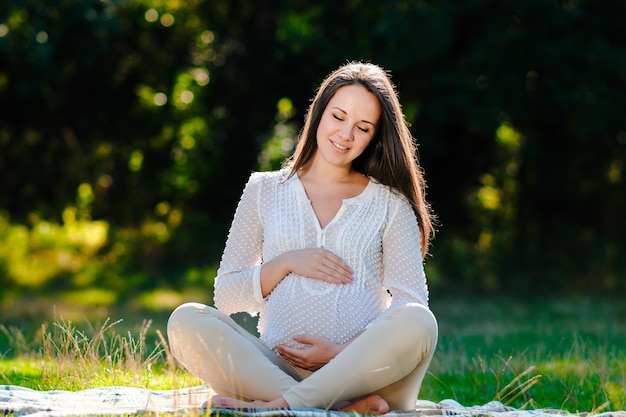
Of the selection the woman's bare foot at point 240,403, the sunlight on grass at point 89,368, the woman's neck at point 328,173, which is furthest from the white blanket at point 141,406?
the woman's neck at point 328,173

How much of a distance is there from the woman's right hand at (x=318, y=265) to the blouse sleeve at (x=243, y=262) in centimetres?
18

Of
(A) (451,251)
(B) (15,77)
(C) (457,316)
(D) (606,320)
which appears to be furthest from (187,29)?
(D) (606,320)

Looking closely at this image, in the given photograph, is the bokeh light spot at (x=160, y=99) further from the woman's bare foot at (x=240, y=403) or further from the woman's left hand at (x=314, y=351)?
the woman's bare foot at (x=240, y=403)

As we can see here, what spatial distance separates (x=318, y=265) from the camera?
4023 millimetres

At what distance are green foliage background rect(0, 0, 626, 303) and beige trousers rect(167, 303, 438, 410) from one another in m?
8.24

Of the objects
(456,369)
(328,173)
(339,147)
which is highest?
(339,147)

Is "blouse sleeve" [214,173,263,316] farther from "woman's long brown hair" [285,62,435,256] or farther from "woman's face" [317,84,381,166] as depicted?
"woman's face" [317,84,381,166]

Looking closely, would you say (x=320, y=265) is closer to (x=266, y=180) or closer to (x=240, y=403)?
(x=266, y=180)

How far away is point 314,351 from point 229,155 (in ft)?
32.1

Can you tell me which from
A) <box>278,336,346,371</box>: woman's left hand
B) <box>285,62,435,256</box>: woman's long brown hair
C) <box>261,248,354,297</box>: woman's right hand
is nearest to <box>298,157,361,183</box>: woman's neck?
<box>285,62,435,256</box>: woman's long brown hair

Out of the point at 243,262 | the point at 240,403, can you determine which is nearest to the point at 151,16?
the point at 243,262

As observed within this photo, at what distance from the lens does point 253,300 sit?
4195 millimetres

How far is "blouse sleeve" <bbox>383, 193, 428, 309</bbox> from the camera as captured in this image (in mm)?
4086

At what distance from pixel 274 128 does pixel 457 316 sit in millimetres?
4044
